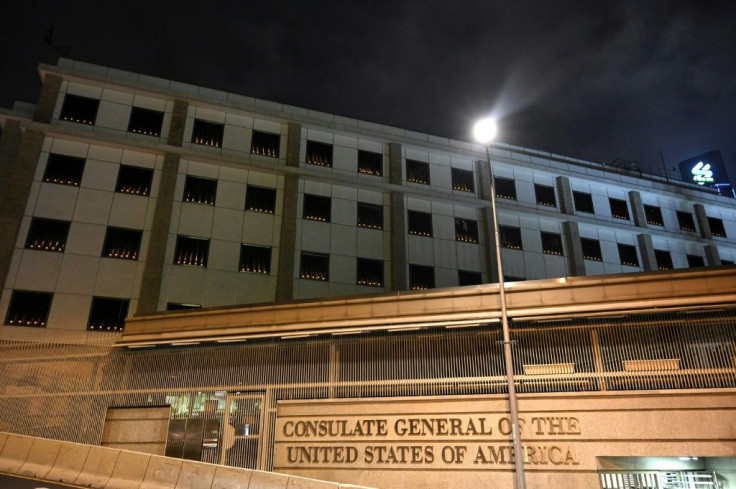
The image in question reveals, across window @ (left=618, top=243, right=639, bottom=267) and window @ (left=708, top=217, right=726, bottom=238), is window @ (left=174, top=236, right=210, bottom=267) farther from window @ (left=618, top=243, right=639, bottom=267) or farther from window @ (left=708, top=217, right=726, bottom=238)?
window @ (left=708, top=217, right=726, bottom=238)

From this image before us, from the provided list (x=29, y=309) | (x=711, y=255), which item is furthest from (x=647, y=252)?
(x=29, y=309)

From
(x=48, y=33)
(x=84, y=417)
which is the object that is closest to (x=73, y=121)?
(x=48, y=33)

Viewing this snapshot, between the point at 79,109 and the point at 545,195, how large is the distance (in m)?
28.6

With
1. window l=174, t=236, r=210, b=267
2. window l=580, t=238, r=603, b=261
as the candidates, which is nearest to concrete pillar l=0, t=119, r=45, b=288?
window l=174, t=236, r=210, b=267

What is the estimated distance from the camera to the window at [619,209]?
3500 centimetres

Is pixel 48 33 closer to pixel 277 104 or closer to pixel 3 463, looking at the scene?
pixel 277 104

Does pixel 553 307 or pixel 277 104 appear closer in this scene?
pixel 553 307

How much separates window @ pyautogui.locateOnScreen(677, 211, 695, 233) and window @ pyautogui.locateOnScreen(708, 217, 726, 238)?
165 cm

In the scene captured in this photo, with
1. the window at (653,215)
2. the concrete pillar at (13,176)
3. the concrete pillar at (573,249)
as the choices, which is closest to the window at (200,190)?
the concrete pillar at (13,176)

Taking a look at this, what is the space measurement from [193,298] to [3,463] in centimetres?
1102

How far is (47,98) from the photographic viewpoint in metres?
25.7

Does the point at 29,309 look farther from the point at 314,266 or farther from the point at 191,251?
the point at 314,266

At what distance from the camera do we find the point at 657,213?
36438 mm

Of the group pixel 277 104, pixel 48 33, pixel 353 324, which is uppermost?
pixel 48 33
